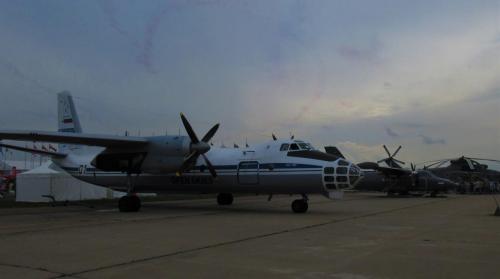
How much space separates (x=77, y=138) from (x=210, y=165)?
19.5 feet

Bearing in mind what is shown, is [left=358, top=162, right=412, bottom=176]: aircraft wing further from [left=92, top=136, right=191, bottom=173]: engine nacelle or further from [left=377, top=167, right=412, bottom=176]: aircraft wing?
[left=92, top=136, right=191, bottom=173]: engine nacelle

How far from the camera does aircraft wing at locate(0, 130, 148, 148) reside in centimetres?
1942

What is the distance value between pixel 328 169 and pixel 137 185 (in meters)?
10.9

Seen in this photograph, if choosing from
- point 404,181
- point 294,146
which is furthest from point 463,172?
point 294,146

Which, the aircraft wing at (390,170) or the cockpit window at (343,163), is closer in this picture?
the cockpit window at (343,163)

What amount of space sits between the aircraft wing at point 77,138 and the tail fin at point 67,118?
7.45 m

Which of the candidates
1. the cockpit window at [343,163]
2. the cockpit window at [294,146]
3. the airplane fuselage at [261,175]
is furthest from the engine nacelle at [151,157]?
the cockpit window at [343,163]

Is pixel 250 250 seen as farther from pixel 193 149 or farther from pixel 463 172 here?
pixel 463 172

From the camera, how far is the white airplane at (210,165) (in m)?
19.3

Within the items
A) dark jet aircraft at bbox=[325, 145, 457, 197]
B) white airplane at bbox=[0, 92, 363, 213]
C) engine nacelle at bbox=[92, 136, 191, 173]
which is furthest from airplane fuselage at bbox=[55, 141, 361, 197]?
dark jet aircraft at bbox=[325, 145, 457, 197]

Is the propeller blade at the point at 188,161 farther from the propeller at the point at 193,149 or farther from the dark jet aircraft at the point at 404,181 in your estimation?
the dark jet aircraft at the point at 404,181

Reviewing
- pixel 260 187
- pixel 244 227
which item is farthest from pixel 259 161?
pixel 244 227

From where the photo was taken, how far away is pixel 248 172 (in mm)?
21172

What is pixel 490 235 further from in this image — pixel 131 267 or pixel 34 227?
pixel 34 227
